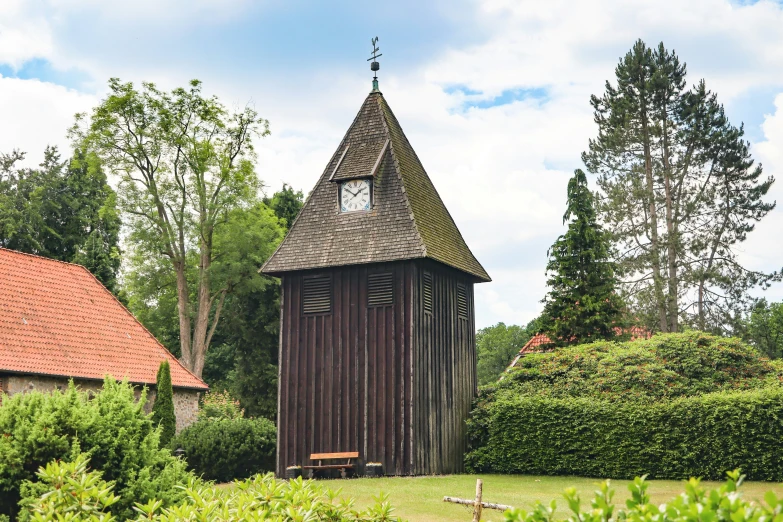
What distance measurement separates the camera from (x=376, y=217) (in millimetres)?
21797

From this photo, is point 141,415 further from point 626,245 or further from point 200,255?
point 626,245

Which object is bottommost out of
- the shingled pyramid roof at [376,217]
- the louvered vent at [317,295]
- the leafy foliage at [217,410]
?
the leafy foliage at [217,410]

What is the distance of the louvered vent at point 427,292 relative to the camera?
69.9 ft

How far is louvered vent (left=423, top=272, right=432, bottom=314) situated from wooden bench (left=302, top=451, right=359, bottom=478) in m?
4.00

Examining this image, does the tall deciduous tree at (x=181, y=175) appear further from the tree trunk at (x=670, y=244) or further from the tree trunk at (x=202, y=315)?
the tree trunk at (x=670, y=244)

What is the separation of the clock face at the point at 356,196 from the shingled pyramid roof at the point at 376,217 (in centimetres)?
18

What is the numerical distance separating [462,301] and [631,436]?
621 cm

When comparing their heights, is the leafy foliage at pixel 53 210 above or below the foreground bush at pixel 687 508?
above

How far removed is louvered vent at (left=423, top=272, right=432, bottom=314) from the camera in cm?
2130

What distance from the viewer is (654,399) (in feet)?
66.3

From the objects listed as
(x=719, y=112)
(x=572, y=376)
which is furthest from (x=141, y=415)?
(x=719, y=112)

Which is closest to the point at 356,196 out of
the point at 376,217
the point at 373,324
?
the point at 376,217

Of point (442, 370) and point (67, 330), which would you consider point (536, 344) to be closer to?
point (442, 370)

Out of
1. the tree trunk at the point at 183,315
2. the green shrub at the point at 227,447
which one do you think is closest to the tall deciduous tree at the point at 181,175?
the tree trunk at the point at 183,315
